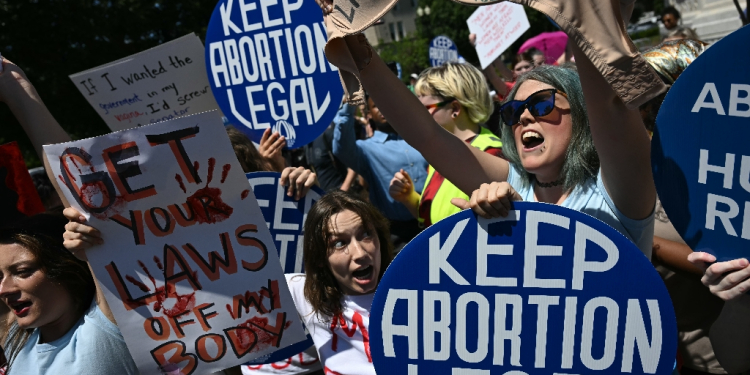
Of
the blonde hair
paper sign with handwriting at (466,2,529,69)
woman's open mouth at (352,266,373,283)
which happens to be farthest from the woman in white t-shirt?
paper sign with handwriting at (466,2,529,69)

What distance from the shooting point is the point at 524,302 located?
146 cm

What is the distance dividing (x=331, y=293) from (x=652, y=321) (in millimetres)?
1078

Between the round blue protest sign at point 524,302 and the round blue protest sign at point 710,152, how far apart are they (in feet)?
0.53

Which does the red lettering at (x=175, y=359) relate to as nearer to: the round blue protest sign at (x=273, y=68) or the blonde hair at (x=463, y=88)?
the round blue protest sign at (x=273, y=68)

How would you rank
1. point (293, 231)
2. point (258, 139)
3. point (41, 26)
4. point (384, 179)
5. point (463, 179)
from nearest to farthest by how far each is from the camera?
point (463, 179)
point (293, 231)
point (258, 139)
point (384, 179)
point (41, 26)

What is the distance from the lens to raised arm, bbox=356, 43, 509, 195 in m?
1.78

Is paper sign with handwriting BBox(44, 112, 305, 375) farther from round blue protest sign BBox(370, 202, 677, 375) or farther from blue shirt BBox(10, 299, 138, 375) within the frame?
round blue protest sign BBox(370, 202, 677, 375)

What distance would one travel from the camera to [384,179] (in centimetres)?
367

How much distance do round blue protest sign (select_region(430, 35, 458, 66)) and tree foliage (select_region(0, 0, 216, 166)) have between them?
1080 centimetres

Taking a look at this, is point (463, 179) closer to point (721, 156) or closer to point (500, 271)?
point (500, 271)

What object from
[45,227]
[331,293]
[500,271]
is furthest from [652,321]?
[45,227]

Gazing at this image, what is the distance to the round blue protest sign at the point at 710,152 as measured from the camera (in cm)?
128

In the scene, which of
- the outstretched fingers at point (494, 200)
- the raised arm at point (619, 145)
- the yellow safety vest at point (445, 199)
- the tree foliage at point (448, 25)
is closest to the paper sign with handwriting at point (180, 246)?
the outstretched fingers at point (494, 200)

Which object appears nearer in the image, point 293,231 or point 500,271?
point 500,271
